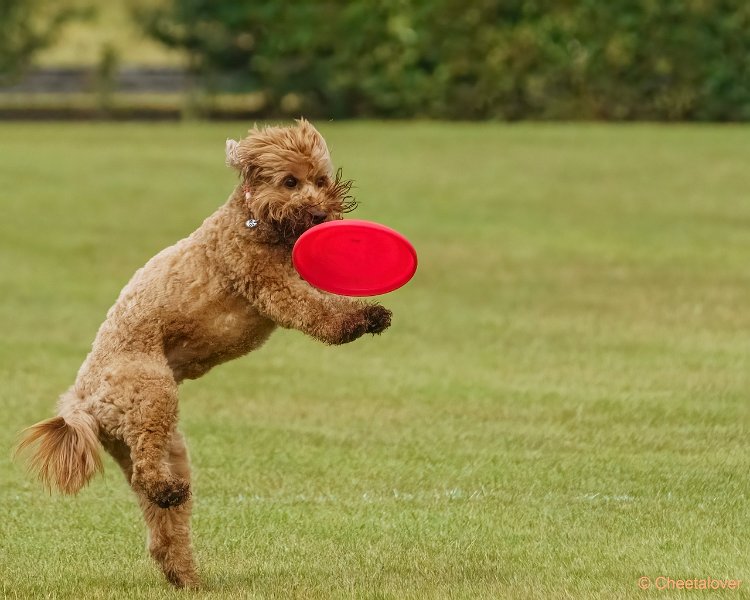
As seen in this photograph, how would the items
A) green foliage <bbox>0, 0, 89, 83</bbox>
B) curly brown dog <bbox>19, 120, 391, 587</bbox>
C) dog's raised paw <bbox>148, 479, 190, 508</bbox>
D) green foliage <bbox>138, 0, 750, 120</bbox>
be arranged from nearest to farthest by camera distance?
1. dog's raised paw <bbox>148, 479, 190, 508</bbox>
2. curly brown dog <bbox>19, 120, 391, 587</bbox>
3. green foliage <bbox>138, 0, 750, 120</bbox>
4. green foliage <bbox>0, 0, 89, 83</bbox>

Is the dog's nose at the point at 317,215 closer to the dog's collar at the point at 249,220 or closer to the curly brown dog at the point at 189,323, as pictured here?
the curly brown dog at the point at 189,323

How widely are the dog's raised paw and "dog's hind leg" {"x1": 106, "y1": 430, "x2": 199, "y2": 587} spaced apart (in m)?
0.25

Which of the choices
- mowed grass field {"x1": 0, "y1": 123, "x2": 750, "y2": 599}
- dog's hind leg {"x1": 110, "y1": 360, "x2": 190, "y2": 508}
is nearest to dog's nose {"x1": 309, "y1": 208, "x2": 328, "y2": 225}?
dog's hind leg {"x1": 110, "y1": 360, "x2": 190, "y2": 508}

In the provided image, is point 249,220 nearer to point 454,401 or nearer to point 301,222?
point 301,222

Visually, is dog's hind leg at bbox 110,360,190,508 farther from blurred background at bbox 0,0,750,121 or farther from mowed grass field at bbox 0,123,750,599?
blurred background at bbox 0,0,750,121

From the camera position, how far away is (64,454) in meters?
6.05

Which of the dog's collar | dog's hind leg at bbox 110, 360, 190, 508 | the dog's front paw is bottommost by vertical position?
dog's hind leg at bbox 110, 360, 190, 508

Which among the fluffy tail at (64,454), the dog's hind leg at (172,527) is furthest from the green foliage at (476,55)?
the fluffy tail at (64,454)

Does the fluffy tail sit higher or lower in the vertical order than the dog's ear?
lower

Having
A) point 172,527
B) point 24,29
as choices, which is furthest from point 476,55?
point 172,527

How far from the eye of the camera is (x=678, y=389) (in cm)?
1139

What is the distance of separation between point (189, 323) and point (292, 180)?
74 centimetres

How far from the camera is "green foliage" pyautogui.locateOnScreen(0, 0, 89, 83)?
115ft

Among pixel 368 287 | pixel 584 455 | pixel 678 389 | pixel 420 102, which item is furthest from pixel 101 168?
pixel 368 287
